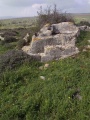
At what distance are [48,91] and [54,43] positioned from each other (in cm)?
603

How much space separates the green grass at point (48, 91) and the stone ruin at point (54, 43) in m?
1.12

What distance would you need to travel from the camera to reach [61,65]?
13.3 m

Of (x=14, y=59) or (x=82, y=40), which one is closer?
(x=14, y=59)

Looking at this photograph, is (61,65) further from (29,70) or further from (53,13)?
(53,13)

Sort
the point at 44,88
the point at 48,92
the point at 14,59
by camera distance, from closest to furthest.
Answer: the point at 48,92 < the point at 44,88 < the point at 14,59

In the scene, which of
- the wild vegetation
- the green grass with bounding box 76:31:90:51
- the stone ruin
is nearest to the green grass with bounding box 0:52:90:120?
the wild vegetation

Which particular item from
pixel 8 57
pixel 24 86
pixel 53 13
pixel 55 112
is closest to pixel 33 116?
pixel 55 112

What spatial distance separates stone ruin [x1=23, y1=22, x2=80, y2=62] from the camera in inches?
585

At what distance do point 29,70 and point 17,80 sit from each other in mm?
939

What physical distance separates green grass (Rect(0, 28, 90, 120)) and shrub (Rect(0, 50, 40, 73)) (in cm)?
33

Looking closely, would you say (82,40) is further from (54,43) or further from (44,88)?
(44,88)

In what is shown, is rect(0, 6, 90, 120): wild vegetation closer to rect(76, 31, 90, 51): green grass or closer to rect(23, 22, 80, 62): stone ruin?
rect(23, 22, 80, 62): stone ruin

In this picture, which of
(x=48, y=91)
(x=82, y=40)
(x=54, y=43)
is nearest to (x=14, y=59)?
(x=48, y=91)

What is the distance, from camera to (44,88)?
11.5m
